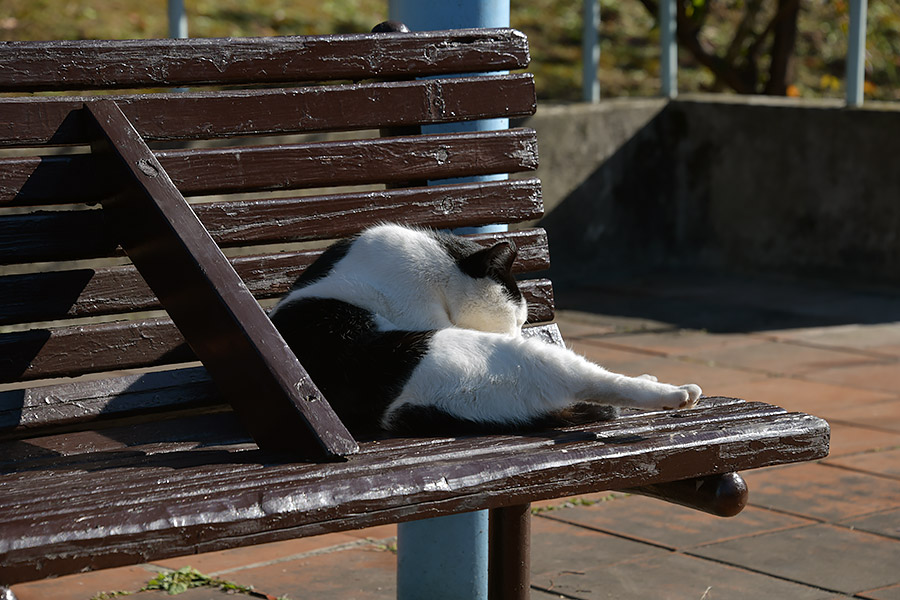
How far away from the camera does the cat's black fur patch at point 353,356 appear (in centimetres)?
225

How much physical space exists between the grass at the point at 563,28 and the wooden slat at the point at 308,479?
6.80m

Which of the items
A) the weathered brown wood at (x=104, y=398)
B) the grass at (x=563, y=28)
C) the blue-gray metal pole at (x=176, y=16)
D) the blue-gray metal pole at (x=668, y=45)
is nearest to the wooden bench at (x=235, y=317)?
the weathered brown wood at (x=104, y=398)

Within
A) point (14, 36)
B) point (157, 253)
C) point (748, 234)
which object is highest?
point (157, 253)

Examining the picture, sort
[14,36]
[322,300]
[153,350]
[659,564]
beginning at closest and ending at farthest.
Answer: [322,300] → [153,350] → [659,564] → [14,36]

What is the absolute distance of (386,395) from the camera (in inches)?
88.4

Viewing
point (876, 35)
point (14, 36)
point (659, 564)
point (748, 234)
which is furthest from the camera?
point (876, 35)

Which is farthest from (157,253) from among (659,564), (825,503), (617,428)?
(825,503)

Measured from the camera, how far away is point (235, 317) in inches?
79.7

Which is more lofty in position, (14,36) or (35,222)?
(35,222)

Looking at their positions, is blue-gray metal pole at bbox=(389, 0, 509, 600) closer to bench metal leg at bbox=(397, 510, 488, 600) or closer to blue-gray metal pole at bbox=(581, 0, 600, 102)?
bench metal leg at bbox=(397, 510, 488, 600)

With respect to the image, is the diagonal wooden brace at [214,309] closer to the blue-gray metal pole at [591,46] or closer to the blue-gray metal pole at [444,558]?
the blue-gray metal pole at [444,558]

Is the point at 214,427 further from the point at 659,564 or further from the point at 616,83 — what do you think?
the point at 616,83

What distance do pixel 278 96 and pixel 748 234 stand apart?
5245 mm

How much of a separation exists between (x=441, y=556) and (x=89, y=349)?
2.91ft
